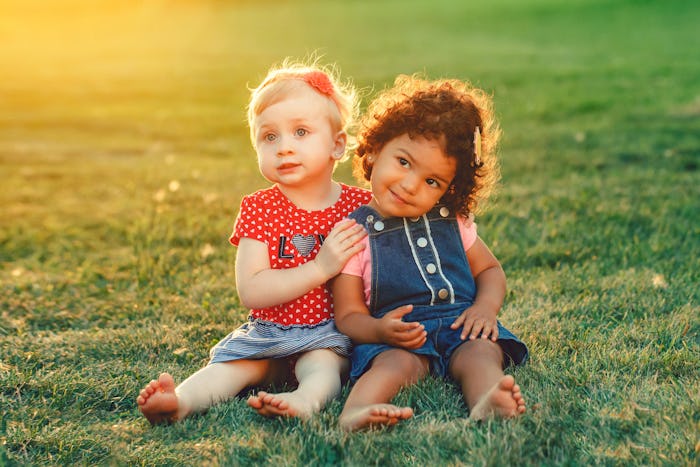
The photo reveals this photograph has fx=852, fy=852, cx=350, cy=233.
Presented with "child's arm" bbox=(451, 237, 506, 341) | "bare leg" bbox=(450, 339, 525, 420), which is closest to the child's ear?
"child's arm" bbox=(451, 237, 506, 341)

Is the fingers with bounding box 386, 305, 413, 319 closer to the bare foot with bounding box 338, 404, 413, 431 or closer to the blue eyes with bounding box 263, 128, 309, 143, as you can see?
the bare foot with bounding box 338, 404, 413, 431

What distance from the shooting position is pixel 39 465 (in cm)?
274

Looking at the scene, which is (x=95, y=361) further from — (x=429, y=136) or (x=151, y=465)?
(x=429, y=136)

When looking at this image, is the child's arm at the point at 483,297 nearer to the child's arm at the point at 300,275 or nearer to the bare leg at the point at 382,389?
the bare leg at the point at 382,389

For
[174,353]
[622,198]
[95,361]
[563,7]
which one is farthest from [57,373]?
[563,7]

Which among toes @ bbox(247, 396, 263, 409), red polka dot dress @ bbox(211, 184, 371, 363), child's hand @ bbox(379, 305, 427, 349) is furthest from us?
red polka dot dress @ bbox(211, 184, 371, 363)

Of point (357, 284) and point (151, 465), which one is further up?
point (357, 284)

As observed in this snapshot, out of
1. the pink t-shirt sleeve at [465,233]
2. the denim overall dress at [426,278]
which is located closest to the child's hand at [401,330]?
the denim overall dress at [426,278]

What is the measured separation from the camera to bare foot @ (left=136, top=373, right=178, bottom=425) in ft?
9.68

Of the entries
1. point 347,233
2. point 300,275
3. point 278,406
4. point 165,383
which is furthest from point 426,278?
point 165,383

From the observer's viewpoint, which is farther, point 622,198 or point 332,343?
point 622,198

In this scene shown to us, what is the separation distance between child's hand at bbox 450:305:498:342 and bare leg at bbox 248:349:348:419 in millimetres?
493

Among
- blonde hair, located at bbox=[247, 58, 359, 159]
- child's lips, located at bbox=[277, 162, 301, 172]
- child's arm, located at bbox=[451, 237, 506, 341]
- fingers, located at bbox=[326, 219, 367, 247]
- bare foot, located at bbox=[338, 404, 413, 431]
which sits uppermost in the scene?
blonde hair, located at bbox=[247, 58, 359, 159]

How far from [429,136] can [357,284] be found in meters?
0.66
